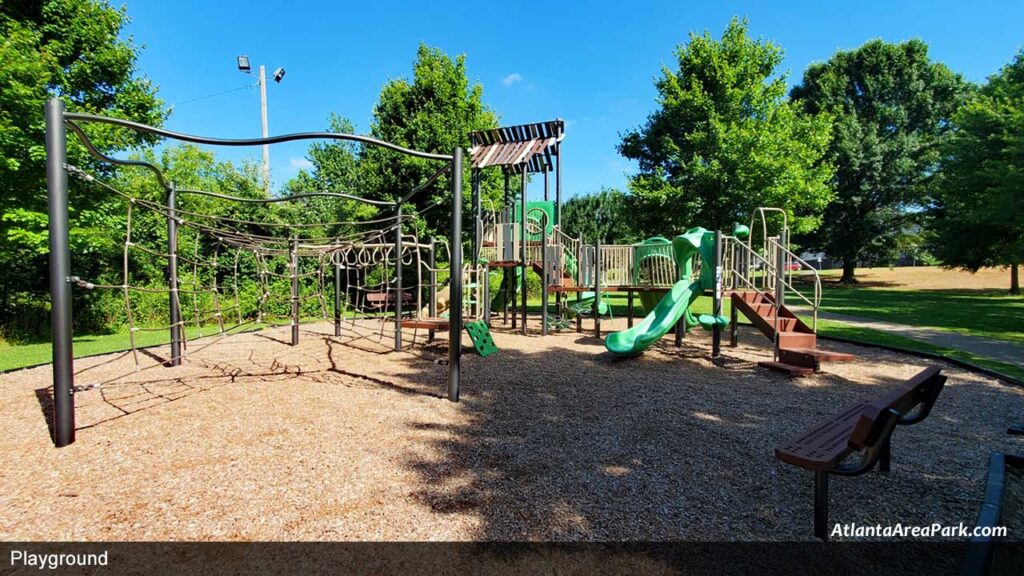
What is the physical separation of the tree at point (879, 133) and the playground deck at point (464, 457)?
28.6m

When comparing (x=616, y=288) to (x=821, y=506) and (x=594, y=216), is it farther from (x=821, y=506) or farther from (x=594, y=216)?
(x=594, y=216)

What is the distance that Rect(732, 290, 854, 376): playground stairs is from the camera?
6793 mm

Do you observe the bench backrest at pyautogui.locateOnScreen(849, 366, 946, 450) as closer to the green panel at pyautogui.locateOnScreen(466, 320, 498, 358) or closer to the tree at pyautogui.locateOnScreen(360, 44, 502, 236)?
the green panel at pyautogui.locateOnScreen(466, 320, 498, 358)

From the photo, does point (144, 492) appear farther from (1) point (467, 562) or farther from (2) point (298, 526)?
(1) point (467, 562)

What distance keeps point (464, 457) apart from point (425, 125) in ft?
58.1

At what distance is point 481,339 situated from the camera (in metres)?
8.70

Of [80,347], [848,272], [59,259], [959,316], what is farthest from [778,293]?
[848,272]

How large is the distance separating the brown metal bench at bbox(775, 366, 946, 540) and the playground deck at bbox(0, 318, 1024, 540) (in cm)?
35

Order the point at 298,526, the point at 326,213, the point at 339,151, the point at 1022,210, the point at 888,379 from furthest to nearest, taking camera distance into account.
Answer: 1. the point at 339,151
2. the point at 326,213
3. the point at 1022,210
4. the point at 888,379
5. the point at 298,526

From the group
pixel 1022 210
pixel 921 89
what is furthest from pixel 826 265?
pixel 1022 210

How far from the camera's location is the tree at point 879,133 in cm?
2917

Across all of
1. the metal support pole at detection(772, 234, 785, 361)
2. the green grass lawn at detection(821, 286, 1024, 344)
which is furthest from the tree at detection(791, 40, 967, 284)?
the metal support pole at detection(772, 234, 785, 361)

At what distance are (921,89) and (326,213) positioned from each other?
124 ft

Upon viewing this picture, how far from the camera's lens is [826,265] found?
56.8m
